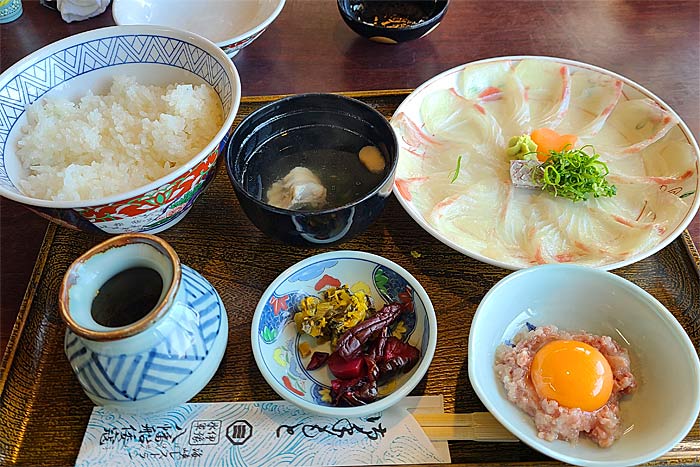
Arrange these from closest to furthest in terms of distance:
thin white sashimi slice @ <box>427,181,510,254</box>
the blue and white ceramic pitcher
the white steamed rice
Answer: the blue and white ceramic pitcher, the white steamed rice, thin white sashimi slice @ <box>427,181,510,254</box>

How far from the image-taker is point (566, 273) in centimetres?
148

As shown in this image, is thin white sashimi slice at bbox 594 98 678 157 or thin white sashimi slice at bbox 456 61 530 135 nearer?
thin white sashimi slice at bbox 594 98 678 157

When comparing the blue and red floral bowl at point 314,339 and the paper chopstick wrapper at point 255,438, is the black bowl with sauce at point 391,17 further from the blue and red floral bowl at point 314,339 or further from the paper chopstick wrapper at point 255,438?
the paper chopstick wrapper at point 255,438

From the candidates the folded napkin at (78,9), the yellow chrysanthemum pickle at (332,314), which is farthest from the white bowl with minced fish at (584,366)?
the folded napkin at (78,9)

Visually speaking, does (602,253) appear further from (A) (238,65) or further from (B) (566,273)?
(A) (238,65)

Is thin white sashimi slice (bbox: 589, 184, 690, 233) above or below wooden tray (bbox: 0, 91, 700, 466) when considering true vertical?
above

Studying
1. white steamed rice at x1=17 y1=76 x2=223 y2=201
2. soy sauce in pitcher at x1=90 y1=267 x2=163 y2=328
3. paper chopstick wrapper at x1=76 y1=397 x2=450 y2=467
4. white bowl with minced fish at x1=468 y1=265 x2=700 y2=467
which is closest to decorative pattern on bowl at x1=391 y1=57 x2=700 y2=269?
white bowl with minced fish at x1=468 y1=265 x2=700 y2=467

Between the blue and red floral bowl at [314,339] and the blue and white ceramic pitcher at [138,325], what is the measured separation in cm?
15

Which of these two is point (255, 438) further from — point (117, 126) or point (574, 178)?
point (574, 178)

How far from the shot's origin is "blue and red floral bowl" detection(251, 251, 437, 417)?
1.36 meters

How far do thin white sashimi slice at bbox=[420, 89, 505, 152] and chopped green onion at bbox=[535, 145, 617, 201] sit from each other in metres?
0.22

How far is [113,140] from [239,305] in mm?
633

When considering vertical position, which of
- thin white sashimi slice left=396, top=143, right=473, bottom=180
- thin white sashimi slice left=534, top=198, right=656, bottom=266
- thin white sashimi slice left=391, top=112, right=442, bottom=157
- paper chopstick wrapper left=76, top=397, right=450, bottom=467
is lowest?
paper chopstick wrapper left=76, top=397, right=450, bottom=467

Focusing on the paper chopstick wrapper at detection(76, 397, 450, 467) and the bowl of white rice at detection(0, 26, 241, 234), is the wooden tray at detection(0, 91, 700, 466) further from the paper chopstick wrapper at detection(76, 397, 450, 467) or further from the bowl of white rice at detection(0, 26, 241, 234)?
the bowl of white rice at detection(0, 26, 241, 234)
